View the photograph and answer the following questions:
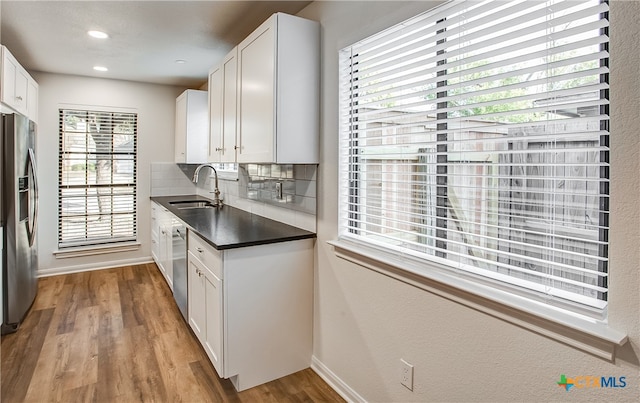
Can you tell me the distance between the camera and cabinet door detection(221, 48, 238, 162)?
2762mm

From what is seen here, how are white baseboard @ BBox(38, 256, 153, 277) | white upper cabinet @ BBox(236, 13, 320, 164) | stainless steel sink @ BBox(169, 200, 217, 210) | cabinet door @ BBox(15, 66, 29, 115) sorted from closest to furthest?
white upper cabinet @ BBox(236, 13, 320, 164) < cabinet door @ BBox(15, 66, 29, 115) < stainless steel sink @ BBox(169, 200, 217, 210) < white baseboard @ BBox(38, 256, 153, 277)

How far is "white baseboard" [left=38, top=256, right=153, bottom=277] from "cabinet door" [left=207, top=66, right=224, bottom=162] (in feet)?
7.48

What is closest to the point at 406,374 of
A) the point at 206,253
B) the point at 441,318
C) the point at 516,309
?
the point at 441,318

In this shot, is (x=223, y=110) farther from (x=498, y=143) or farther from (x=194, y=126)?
(x=498, y=143)

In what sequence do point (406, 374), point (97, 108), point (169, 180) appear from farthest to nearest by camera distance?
point (169, 180) < point (97, 108) < point (406, 374)

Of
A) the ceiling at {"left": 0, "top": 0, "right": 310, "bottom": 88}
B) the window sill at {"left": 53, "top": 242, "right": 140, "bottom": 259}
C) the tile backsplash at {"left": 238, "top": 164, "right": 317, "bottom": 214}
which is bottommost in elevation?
the window sill at {"left": 53, "top": 242, "right": 140, "bottom": 259}

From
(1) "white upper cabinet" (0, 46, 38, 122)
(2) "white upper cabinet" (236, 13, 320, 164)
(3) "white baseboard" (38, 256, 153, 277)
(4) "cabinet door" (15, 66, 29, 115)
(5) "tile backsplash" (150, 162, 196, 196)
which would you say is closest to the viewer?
(2) "white upper cabinet" (236, 13, 320, 164)

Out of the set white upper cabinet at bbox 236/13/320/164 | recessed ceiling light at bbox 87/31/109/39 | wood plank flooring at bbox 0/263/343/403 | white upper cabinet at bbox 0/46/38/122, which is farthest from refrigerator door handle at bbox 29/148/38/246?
white upper cabinet at bbox 236/13/320/164

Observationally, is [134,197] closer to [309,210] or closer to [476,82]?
[309,210]

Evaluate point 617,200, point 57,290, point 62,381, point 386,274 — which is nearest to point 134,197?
point 57,290

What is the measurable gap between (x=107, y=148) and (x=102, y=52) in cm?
149

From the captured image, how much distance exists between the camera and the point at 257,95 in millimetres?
2389

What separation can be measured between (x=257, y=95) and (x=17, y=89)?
2.35 metres

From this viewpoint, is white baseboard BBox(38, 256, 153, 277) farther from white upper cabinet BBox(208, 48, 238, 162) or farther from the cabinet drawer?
the cabinet drawer
